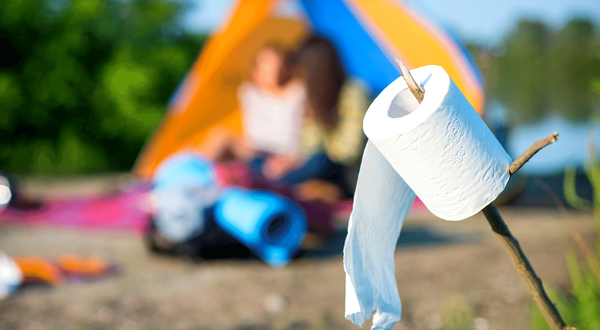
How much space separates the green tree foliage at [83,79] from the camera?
3.87m

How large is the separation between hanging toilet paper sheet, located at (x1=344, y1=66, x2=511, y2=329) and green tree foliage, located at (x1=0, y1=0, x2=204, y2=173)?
4111 millimetres

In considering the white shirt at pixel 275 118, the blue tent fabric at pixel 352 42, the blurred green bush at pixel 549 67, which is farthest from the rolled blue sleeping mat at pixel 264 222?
the blurred green bush at pixel 549 67

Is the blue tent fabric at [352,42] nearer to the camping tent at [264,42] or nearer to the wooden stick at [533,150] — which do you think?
the camping tent at [264,42]

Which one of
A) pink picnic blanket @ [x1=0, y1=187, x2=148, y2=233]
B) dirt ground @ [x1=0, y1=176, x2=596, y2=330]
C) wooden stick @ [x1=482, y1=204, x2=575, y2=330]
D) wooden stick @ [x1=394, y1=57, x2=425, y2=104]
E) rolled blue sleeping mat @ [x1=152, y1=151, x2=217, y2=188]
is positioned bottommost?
pink picnic blanket @ [x1=0, y1=187, x2=148, y2=233]

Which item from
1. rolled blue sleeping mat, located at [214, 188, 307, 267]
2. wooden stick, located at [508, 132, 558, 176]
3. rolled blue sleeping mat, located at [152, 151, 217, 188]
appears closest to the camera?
wooden stick, located at [508, 132, 558, 176]

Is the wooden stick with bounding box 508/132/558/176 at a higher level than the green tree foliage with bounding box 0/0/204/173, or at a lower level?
higher

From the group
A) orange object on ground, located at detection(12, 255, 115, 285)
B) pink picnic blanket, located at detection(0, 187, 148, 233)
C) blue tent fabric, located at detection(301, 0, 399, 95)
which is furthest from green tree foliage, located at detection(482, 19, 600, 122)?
orange object on ground, located at detection(12, 255, 115, 285)

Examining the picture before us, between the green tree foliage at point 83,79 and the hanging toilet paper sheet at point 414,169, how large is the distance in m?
4.11

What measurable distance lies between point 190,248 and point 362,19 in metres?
2.01

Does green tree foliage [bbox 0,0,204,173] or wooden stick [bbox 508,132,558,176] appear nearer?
wooden stick [bbox 508,132,558,176]

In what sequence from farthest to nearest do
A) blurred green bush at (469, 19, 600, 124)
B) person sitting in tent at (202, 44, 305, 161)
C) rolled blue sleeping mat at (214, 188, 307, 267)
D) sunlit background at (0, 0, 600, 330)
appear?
blurred green bush at (469, 19, 600, 124), person sitting in tent at (202, 44, 305, 161), rolled blue sleeping mat at (214, 188, 307, 267), sunlit background at (0, 0, 600, 330)

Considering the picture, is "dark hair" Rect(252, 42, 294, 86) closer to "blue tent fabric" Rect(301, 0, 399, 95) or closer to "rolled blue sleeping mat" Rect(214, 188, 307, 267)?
"blue tent fabric" Rect(301, 0, 399, 95)

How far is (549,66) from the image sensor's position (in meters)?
8.68

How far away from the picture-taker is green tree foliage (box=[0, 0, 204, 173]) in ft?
12.7
